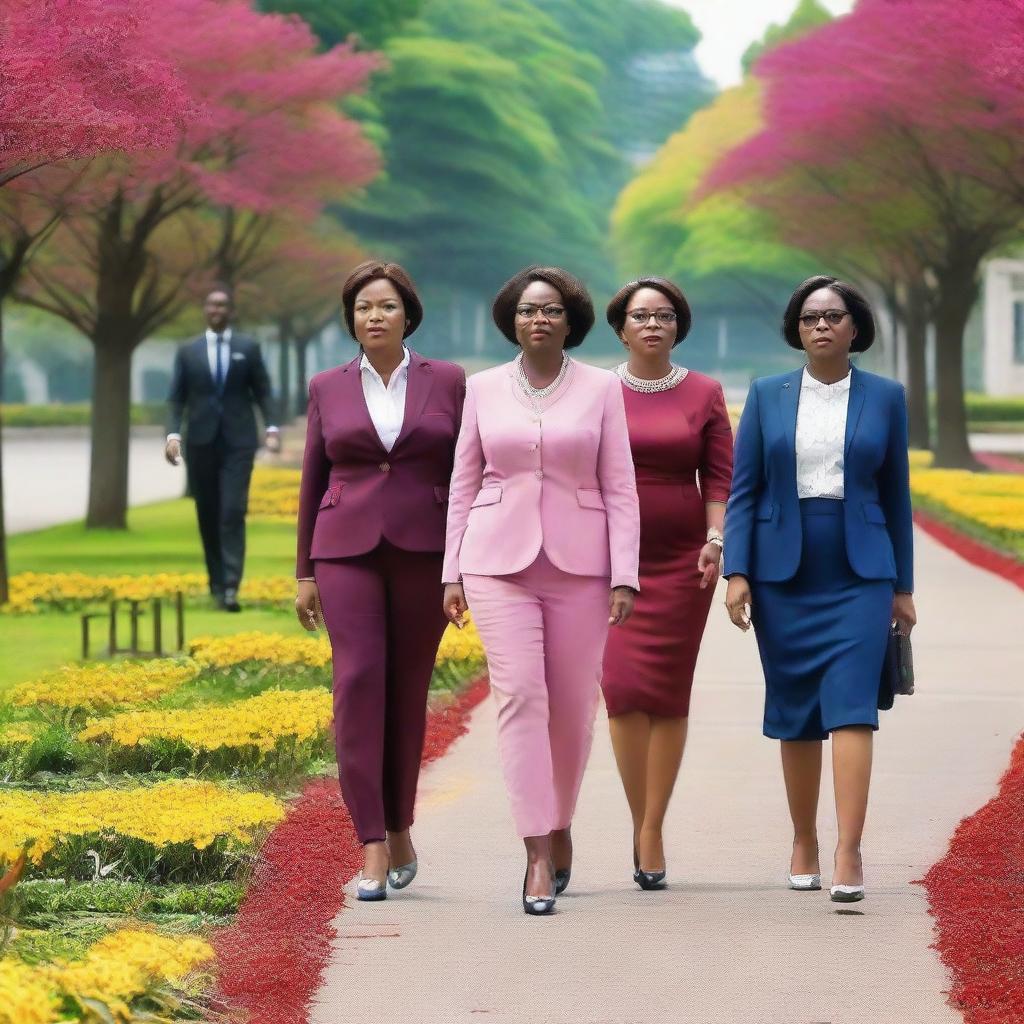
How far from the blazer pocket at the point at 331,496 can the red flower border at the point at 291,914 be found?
104cm

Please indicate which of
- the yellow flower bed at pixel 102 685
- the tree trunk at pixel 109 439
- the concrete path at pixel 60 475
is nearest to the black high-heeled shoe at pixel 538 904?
the yellow flower bed at pixel 102 685

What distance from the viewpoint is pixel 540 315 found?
6723 millimetres

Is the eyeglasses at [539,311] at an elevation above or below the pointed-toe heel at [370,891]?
above

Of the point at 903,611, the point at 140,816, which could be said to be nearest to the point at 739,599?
the point at 903,611

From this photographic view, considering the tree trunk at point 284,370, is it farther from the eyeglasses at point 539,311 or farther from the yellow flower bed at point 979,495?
the eyeglasses at point 539,311

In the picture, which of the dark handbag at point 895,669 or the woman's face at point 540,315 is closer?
the woman's face at point 540,315

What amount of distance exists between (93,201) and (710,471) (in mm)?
13564

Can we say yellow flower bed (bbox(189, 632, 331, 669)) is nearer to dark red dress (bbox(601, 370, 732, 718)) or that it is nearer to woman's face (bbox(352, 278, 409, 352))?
dark red dress (bbox(601, 370, 732, 718))

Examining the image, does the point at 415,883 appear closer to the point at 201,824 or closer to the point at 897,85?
the point at 201,824

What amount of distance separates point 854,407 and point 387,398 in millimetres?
1320

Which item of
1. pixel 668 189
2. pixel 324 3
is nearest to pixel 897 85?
pixel 324 3

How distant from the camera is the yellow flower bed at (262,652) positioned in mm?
11484

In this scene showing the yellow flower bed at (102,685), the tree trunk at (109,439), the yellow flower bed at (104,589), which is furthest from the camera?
the tree trunk at (109,439)

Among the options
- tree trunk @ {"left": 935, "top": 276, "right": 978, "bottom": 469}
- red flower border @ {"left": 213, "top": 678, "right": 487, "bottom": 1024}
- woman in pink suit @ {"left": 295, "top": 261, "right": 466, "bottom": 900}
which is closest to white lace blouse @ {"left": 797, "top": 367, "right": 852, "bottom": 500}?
woman in pink suit @ {"left": 295, "top": 261, "right": 466, "bottom": 900}
